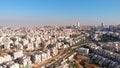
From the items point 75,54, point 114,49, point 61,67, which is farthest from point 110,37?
point 61,67

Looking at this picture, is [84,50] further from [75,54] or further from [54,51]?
[54,51]

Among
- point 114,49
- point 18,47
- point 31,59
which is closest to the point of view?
point 31,59

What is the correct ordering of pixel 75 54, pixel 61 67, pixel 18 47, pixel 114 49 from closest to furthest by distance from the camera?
pixel 61 67 → pixel 75 54 → pixel 114 49 → pixel 18 47

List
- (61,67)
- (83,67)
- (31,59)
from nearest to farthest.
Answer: (61,67), (83,67), (31,59)

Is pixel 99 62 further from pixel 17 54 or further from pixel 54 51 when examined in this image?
pixel 17 54

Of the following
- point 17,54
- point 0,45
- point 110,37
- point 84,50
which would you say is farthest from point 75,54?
point 110,37

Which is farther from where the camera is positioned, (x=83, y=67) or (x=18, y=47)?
(x=18, y=47)

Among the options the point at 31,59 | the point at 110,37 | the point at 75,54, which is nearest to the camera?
the point at 31,59

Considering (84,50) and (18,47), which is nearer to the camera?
(84,50)
